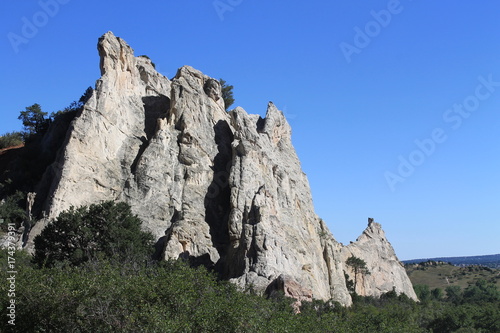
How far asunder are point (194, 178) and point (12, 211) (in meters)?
16.5

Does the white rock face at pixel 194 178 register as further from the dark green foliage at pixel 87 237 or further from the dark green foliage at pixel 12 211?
the dark green foliage at pixel 12 211

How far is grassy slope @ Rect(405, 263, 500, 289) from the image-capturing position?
5236 inches

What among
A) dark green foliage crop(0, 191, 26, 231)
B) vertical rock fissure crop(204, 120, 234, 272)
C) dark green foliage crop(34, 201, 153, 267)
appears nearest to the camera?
dark green foliage crop(34, 201, 153, 267)

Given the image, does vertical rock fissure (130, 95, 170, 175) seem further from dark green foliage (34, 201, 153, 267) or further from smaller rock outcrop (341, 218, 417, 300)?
smaller rock outcrop (341, 218, 417, 300)

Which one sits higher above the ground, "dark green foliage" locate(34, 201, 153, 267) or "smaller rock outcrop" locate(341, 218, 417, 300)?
"smaller rock outcrop" locate(341, 218, 417, 300)

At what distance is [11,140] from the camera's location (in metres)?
80.6

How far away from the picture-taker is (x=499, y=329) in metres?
44.8

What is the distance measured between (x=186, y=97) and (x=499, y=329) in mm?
36461

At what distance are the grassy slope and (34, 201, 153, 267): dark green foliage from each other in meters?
104

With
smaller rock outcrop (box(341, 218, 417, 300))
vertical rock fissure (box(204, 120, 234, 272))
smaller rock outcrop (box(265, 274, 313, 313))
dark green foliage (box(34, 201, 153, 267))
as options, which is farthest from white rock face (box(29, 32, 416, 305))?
smaller rock outcrop (box(341, 218, 417, 300))

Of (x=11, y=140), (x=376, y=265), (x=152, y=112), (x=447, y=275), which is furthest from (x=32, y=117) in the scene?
(x=447, y=275)

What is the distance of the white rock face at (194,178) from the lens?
4469cm

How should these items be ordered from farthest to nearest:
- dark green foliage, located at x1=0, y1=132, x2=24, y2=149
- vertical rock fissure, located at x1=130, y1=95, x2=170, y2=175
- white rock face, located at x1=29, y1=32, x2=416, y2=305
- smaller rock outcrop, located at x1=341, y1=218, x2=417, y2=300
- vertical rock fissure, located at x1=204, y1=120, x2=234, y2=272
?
1. dark green foliage, located at x1=0, y1=132, x2=24, y2=149
2. smaller rock outcrop, located at x1=341, y1=218, x2=417, y2=300
3. vertical rock fissure, located at x1=130, y1=95, x2=170, y2=175
4. vertical rock fissure, located at x1=204, y1=120, x2=234, y2=272
5. white rock face, located at x1=29, y1=32, x2=416, y2=305

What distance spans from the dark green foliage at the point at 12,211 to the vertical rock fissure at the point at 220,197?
1654cm
